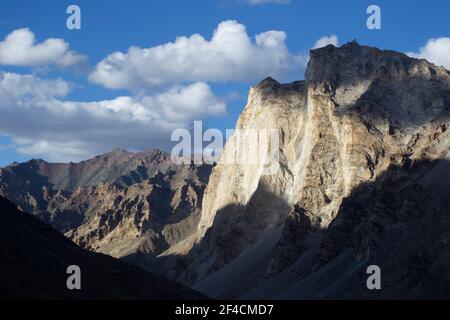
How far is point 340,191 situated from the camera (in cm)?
11769

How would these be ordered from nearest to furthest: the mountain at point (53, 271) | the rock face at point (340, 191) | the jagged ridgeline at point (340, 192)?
the mountain at point (53, 271), the jagged ridgeline at point (340, 192), the rock face at point (340, 191)

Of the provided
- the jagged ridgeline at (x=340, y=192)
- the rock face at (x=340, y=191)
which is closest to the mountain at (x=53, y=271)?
the jagged ridgeline at (x=340, y=192)

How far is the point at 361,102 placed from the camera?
12269cm

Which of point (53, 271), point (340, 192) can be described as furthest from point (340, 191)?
point (53, 271)

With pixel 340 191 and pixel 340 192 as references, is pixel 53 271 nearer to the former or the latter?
pixel 340 192

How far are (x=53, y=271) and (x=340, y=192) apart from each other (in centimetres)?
6388

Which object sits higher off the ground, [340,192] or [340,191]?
[340,191]

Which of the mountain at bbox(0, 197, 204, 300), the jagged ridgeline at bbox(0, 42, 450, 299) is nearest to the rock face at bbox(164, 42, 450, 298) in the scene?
the jagged ridgeline at bbox(0, 42, 450, 299)

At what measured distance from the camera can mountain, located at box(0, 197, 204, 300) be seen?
5453 cm

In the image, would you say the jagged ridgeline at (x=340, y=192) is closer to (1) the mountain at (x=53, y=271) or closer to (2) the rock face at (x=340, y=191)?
(2) the rock face at (x=340, y=191)

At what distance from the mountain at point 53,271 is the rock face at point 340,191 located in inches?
889

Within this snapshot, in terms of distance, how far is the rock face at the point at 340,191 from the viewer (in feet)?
282

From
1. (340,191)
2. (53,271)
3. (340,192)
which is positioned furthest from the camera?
(340,191)
